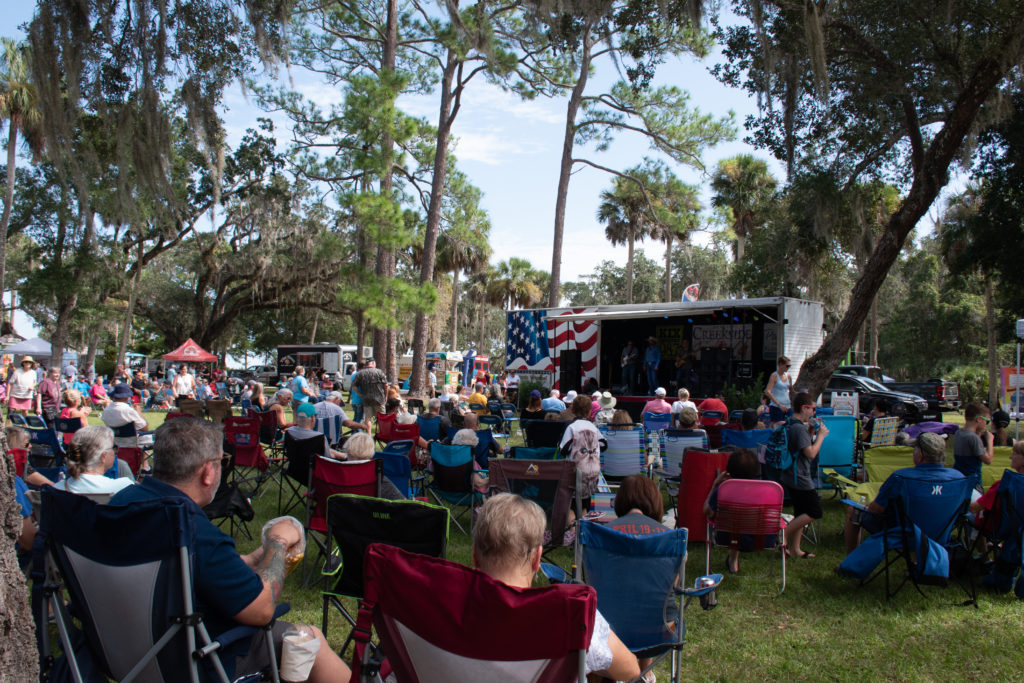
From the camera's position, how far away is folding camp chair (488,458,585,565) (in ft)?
14.7

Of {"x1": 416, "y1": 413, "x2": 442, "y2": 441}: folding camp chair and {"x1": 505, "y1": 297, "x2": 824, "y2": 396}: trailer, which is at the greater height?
{"x1": 505, "y1": 297, "x2": 824, "y2": 396}: trailer

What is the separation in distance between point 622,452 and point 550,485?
1874 mm

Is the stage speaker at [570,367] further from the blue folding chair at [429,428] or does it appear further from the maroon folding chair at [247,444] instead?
the maroon folding chair at [247,444]

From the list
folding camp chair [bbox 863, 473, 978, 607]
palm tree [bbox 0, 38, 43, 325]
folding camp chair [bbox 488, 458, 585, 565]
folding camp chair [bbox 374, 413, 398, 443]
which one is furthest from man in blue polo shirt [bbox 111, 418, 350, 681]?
palm tree [bbox 0, 38, 43, 325]

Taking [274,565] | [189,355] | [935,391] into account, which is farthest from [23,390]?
[935,391]

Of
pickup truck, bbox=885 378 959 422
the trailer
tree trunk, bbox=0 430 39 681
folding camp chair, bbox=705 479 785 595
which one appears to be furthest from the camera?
pickup truck, bbox=885 378 959 422

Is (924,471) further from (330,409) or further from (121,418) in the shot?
(121,418)

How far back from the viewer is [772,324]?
45.6ft

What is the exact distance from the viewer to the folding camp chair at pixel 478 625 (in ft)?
5.02

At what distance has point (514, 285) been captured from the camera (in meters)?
38.4

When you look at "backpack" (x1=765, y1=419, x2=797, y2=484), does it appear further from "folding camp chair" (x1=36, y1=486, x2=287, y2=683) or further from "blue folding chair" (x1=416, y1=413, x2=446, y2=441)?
"folding camp chair" (x1=36, y1=486, x2=287, y2=683)

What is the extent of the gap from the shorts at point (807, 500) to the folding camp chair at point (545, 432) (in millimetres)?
2293

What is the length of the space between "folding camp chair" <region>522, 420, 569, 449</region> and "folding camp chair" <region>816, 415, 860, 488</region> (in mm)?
2398

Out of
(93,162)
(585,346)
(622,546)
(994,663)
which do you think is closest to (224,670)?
(622,546)
